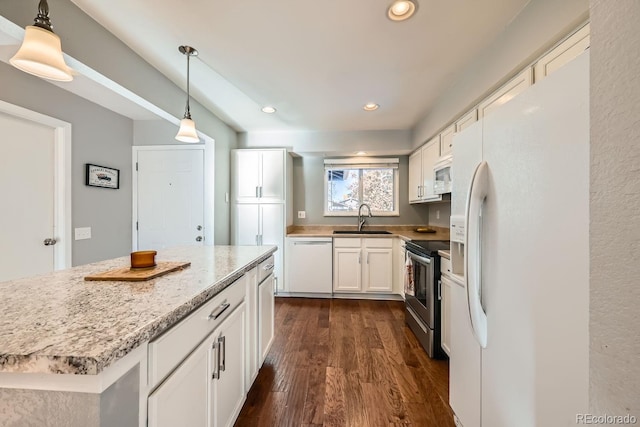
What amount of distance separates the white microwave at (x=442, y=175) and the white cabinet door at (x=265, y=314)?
1894 millimetres

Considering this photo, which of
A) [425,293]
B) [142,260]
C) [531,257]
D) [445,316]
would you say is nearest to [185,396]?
[142,260]

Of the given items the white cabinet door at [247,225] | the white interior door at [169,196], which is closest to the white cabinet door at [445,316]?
the white cabinet door at [247,225]

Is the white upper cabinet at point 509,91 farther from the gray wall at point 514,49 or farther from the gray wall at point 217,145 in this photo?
the gray wall at point 217,145

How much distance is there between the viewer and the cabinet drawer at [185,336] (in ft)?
2.41

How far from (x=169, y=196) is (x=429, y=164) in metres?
3.38

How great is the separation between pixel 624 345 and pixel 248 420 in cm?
171

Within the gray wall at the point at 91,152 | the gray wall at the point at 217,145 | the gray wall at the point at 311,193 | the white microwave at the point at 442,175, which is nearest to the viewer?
the gray wall at the point at 91,152

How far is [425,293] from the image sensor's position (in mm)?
2268

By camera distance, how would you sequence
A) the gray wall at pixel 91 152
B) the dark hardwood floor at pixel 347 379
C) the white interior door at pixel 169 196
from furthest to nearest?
the white interior door at pixel 169 196
the gray wall at pixel 91 152
the dark hardwood floor at pixel 347 379

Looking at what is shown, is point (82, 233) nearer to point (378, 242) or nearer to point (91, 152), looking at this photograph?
point (91, 152)

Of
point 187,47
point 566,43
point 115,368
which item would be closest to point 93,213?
point 187,47

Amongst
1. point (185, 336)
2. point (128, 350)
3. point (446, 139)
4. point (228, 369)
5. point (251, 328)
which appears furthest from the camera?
point (446, 139)

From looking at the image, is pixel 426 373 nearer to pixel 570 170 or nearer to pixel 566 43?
pixel 570 170
